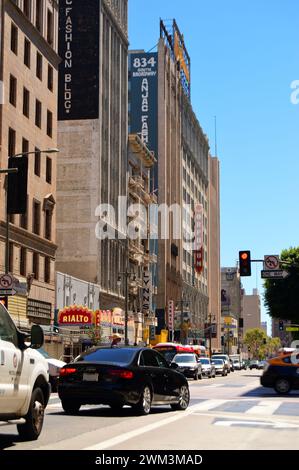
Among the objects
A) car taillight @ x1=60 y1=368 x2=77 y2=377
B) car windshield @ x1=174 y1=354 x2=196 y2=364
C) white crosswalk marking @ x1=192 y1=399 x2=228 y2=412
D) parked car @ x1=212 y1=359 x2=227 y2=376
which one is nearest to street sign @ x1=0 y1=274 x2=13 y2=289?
white crosswalk marking @ x1=192 y1=399 x2=228 y2=412

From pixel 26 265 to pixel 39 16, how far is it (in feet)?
53.5

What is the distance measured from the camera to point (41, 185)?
50.0 metres

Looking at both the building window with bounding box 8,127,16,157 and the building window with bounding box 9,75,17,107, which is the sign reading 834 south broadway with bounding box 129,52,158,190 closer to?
the building window with bounding box 9,75,17,107

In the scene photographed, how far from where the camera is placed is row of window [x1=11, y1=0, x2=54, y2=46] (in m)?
48.8

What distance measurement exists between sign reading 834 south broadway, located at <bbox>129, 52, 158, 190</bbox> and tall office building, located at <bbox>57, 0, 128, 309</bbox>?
1374 inches

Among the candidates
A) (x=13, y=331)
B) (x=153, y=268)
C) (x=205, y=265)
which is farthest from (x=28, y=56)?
(x=205, y=265)

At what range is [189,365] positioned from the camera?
46906mm

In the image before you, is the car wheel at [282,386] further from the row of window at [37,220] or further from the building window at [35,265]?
the building window at [35,265]

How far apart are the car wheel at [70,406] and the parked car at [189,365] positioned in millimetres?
28305

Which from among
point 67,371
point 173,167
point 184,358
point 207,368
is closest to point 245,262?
point 184,358

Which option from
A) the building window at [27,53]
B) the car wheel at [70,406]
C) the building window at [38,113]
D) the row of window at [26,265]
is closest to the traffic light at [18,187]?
the car wheel at [70,406]

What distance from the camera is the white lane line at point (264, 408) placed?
63.0 feet
